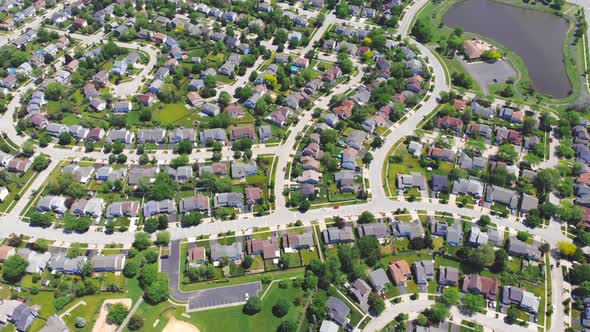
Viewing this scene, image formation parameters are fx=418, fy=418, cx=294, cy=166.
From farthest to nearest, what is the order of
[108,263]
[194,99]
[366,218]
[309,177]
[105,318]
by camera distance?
[194,99] < [309,177] < [366,218] < [108,263] < [105,318]

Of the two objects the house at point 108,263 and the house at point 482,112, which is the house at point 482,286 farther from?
the house at point 108,263

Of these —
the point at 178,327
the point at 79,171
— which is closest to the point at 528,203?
→ the point at 178,327

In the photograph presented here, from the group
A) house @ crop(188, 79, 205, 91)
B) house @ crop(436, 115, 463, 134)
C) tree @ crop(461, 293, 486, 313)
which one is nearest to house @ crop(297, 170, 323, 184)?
house @ crop(436, 115, 463, 134)

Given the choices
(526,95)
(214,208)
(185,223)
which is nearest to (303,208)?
(214,208)

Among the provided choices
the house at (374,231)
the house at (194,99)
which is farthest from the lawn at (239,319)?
the house at (194,99)

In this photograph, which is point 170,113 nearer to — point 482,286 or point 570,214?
point 482,286
